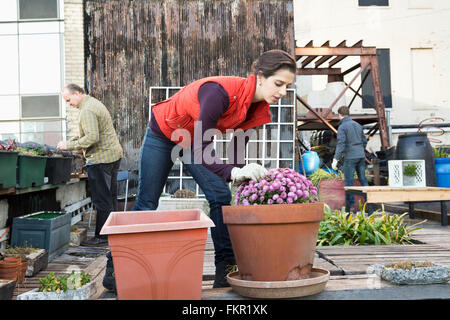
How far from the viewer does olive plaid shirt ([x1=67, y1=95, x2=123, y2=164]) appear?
4.78 meters

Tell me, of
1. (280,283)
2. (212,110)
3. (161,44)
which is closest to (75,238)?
(212,110)

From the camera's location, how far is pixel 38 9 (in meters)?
9.80

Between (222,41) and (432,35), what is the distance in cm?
860

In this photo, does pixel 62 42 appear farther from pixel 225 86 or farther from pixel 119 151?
pixel 225 86

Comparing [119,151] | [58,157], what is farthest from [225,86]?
[58,157]

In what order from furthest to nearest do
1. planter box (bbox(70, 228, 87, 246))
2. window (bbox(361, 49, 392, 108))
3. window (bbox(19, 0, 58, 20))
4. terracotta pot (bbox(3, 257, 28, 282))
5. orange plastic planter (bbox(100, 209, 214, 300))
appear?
window (bbox(361, 49, 392, 108)) < window (bbox(19, 0, 58, 20)) < planter box (bbox(70, 228, 87, 246)) < terracotta pot (bbox(3, 257, 28, 282)) < orange plastic planter (bbox(100, 209, 214, 300))

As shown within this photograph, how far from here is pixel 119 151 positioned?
507 cm

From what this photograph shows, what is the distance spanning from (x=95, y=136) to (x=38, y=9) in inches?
257

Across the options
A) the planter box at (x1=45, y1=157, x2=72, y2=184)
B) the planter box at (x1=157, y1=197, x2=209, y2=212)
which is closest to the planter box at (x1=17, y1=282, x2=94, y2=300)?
the planter box at (x1=45, y1=157, x2=72, y2=184)

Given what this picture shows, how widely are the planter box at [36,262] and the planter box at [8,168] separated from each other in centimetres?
65

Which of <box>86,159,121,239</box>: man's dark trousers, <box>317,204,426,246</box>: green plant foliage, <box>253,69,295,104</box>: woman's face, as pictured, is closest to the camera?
<box>253,69,295,104</box>: woman's face

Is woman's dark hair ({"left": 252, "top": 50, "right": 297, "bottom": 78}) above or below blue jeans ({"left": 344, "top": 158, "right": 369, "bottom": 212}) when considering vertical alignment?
above

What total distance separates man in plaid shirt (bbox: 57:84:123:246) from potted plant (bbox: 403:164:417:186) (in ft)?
11.8

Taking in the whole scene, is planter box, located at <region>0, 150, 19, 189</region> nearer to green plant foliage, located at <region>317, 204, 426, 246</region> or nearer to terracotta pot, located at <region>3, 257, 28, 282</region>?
terracotta pot, located at <region>3, 257, 28, 282</region>
